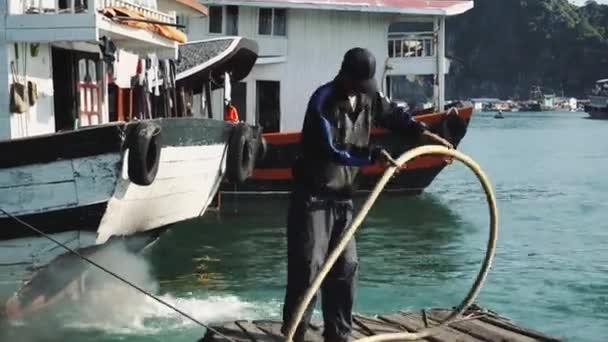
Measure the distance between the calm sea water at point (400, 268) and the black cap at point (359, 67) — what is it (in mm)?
4368

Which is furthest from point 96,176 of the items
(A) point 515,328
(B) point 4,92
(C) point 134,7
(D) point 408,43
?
(D) point 408,43

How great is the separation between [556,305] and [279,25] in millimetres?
12491

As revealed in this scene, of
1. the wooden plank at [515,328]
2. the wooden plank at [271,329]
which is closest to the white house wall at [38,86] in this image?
the wooden plank at [271,329]

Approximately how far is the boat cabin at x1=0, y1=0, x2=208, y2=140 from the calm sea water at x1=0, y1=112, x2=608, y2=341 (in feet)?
5.87

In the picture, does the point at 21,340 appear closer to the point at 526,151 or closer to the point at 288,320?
the point at 288,320

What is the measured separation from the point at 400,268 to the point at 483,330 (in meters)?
6.82

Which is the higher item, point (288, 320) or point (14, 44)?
point (14, 44)

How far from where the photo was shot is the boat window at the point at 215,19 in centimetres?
2309

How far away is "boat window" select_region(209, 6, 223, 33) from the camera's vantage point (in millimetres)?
23094

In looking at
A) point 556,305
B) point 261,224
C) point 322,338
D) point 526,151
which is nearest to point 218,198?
point 261,224

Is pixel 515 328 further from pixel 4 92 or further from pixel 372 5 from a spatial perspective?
pixel 372 5

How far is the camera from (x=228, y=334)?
24.1ft

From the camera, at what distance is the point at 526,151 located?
44.4m

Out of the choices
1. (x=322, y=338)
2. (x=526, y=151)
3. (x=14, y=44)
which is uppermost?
(x=14, y=44)
